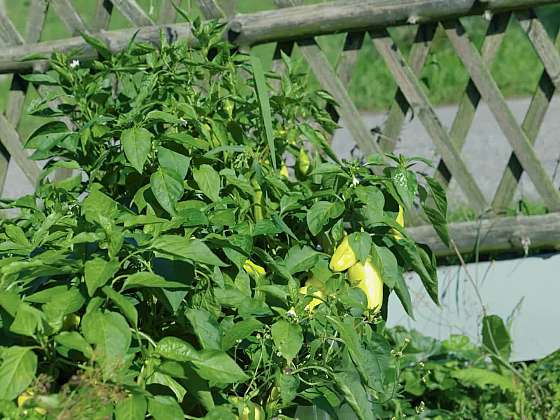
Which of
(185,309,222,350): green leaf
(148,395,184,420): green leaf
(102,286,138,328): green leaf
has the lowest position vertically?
(148,395,184,420): green leaf

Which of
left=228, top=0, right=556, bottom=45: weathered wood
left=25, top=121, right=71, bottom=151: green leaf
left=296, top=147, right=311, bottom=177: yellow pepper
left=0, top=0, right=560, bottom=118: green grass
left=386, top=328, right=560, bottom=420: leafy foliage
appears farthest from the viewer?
left=0, top=0, right=560, bottom=118: green grass

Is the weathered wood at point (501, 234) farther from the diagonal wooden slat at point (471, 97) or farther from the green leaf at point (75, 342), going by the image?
the green leaf at point (75, 342)

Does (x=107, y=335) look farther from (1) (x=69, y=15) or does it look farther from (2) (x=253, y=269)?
(1) (x=69, y=15)

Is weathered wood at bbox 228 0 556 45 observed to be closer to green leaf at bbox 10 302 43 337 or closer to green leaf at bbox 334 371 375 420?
green leaf at bbox 334 371 375 420

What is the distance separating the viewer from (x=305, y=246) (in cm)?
211

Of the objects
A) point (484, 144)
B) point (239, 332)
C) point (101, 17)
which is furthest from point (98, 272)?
point (484, 144)

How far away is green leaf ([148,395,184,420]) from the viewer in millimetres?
1548

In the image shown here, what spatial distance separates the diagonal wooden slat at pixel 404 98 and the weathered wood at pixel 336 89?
8 centimetres

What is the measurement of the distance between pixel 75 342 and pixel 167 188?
1.54 feet

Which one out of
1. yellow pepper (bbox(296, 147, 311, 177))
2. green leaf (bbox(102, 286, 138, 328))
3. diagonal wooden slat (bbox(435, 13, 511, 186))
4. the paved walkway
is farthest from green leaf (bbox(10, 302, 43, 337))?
the paved walkway

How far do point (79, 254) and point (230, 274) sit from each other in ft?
1.21

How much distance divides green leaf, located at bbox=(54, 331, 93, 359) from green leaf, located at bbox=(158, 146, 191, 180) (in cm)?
50

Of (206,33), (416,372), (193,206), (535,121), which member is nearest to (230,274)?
(193,206)

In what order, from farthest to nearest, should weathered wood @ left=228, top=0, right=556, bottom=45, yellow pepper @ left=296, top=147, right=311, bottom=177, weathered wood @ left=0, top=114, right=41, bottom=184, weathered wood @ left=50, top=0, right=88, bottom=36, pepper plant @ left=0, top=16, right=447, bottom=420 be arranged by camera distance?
weathered wood @ left=0, top=114, right=41, bottom=184, weathered wood @ left=50, top=0, right=88, bottom=36, weathered wood @ left=228, top=0, right=556, bottom=45, yellow pepper @ left=296, top=147, right=311, bottom=177, pepper plant @ left=0, top=16, right=447, bottom=420
